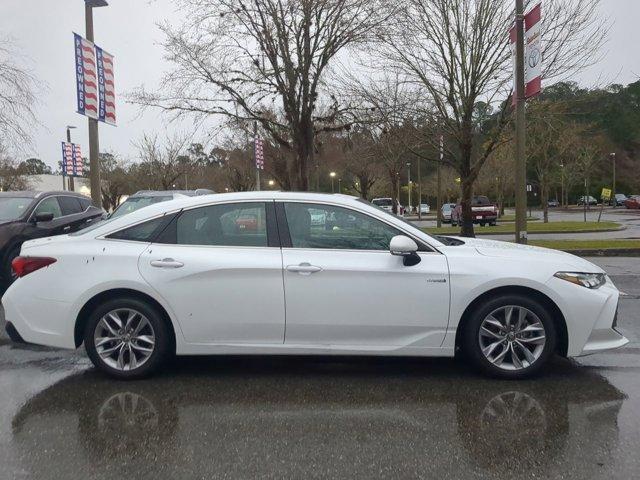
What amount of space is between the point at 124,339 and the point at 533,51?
27.8ft

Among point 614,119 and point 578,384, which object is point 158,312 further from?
point 614,119

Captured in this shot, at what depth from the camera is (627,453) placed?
11.2ft

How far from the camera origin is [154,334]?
4746mm

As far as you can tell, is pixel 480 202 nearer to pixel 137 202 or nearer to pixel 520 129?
pixel 520 129

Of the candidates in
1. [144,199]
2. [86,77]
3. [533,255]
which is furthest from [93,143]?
[533,255]

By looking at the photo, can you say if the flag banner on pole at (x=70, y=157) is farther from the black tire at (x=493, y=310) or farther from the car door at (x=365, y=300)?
the black tire at (x=493, y=310)

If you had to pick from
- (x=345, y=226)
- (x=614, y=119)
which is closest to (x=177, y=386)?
(x=345, y=226)

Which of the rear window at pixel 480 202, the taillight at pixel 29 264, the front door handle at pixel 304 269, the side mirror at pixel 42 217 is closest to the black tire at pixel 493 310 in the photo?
the front door handle at pixel 304 269

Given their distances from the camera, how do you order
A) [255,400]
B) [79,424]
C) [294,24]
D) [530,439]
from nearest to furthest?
[530,439] → [79,424] → [255,400] → [294,24]

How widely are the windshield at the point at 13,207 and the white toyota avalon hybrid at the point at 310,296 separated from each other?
4936 millimetres

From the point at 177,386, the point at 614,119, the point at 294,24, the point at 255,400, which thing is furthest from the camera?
the point at 614,119

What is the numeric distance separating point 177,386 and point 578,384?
3151 mm

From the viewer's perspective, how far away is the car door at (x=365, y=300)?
462 centimetres

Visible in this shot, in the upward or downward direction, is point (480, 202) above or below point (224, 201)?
above
